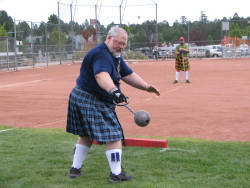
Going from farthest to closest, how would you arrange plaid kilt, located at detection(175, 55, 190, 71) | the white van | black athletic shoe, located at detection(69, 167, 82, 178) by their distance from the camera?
the white van, plaid kilt, located at detection(175, 55, 190, 71), black athletic shoe, located at detection(69, 167, 82, 178)

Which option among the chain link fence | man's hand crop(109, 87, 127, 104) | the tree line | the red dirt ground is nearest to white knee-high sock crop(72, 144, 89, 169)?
man's hand crop(109, 87, 127, 104)

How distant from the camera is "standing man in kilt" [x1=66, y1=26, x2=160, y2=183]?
3.63m

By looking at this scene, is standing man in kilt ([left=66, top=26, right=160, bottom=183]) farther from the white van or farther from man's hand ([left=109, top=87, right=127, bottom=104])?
the white van

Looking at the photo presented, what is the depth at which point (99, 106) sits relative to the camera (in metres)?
3.77

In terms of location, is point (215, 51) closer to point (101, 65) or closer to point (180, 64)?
point (180, 64)

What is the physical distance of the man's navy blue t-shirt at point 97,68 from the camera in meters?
3.60

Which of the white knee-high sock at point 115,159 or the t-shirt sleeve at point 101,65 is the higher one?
the t-shirt sleeve at point 101,65

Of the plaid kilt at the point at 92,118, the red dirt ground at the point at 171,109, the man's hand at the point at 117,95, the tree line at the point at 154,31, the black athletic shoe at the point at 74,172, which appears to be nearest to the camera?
the man's hand at the point at 117,95

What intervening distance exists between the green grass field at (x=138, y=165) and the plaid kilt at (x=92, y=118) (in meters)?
0.46

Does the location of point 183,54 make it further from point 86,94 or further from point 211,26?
point 211,26

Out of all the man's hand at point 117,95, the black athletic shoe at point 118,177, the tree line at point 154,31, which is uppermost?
the tree line at point 154,31

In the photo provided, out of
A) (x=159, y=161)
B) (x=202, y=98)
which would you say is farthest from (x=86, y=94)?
(x=202, y=98)

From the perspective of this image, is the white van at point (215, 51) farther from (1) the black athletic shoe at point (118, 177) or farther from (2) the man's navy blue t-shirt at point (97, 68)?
(1) the black athletic shoe at point (118, 177)

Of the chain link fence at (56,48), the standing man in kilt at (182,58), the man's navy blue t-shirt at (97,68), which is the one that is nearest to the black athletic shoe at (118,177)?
the man's navy blue t-shirt at (97,68)
